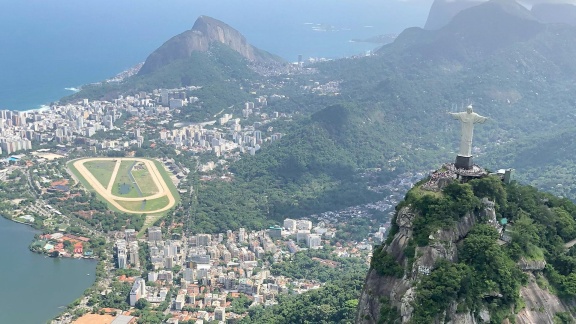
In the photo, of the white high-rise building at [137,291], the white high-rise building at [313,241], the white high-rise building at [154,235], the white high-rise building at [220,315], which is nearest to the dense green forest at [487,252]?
Answer: the white high-rise building at [220,315]

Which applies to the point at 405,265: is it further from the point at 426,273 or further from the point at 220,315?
the point at 220,315

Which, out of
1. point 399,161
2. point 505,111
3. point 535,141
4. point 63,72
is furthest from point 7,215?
point 63,72

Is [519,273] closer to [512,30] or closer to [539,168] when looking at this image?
[539,168]

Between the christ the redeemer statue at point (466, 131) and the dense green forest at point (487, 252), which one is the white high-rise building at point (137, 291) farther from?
the christ the redeemer statue at point (466, 131)

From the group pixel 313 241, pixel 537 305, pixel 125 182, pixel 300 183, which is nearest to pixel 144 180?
pixel 125 182

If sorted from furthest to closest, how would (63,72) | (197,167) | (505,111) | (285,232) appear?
1. (63,72)
2. (505,111)
3. (197,167)
4. (285,232)
